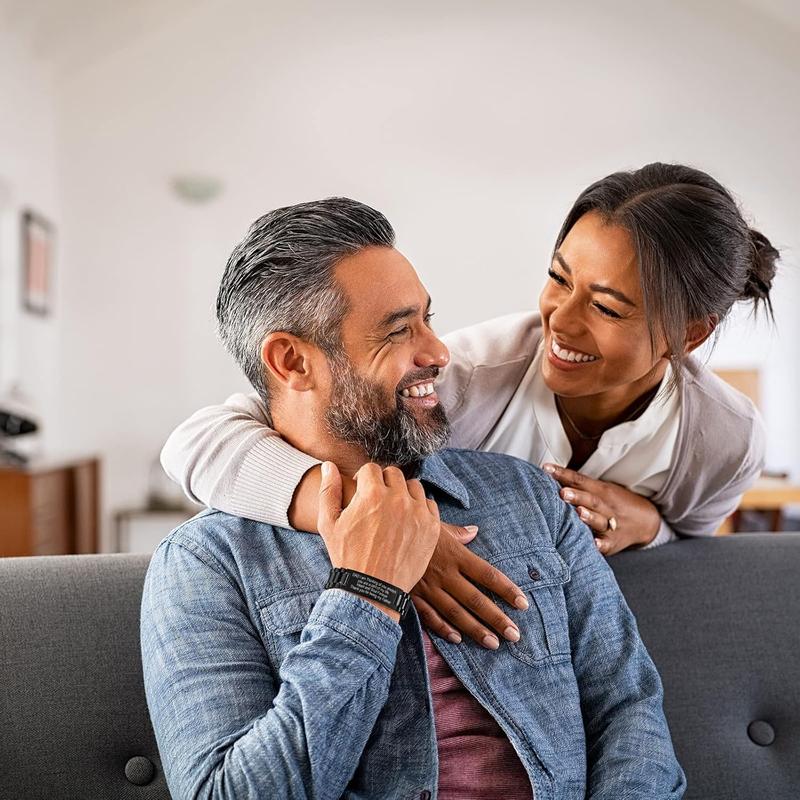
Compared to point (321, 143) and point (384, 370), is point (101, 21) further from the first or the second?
point (384, 370)

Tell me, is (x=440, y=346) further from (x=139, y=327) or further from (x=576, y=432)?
(x=139, y=327)

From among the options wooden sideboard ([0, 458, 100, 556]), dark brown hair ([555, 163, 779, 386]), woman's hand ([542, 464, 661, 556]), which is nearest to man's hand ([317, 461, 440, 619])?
woman's hand ([542, 464, 661, 556])

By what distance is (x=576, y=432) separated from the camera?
5.61 ft

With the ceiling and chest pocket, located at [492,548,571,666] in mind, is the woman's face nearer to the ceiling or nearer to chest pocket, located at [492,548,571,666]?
chest pocket, located at [492,548,571,666]

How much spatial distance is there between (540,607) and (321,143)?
473cm

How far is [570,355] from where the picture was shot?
1.55 m

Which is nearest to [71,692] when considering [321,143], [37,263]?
[37,263]

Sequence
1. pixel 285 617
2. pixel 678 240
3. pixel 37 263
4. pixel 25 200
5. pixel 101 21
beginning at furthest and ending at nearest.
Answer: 1. pixel 101 21
2. pixel 37 263
3. pixel 25 200
4. pixel 678 240
5. pixel 285 617

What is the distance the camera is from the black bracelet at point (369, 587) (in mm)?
1141

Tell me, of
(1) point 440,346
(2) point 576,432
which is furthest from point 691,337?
(1) point 440,346

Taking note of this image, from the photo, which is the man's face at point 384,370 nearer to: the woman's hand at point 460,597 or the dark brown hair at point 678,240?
the woman's hand at point 460,597

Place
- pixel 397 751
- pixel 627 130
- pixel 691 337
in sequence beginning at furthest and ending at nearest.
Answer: pixel 627 130, pixel 691 337, pixel 397 751

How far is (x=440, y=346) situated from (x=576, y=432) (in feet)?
1.39

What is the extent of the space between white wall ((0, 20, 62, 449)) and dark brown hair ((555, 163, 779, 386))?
12.2ft
